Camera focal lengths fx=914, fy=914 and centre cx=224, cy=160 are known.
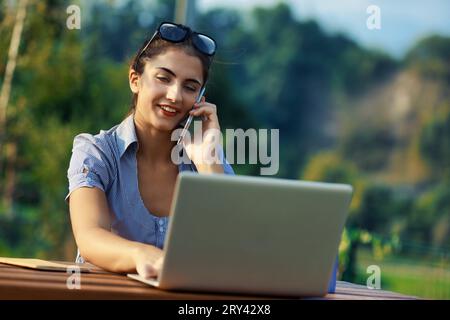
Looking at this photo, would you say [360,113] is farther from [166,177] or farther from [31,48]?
[166,177]

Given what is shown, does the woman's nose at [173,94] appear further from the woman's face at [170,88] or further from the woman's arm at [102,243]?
the woman's arm at [102,243]

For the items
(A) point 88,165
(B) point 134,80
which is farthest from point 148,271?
(B) point 134,80

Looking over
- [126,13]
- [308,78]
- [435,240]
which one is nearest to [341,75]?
[308,78]

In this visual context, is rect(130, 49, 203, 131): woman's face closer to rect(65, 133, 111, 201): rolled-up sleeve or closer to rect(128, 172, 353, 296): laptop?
rect(65, 133, 111, 201): rolled-up sleeve

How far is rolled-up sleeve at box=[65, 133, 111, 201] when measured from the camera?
2215 millimetres

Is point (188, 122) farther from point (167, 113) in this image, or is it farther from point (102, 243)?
point (102, 243)

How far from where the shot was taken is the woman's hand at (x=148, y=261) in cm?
170

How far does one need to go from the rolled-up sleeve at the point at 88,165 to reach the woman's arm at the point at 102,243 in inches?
1.2

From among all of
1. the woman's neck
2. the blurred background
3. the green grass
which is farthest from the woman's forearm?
the blurred background

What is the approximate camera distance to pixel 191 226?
153 centimetres

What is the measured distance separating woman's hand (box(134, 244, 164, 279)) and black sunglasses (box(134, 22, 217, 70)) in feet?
2.88

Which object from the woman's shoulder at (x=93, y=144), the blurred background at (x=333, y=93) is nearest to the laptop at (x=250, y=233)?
the woman's shoulder at (x=93, y=144)

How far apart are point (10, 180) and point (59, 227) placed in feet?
4.08

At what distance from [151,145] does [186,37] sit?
1.04 ft
